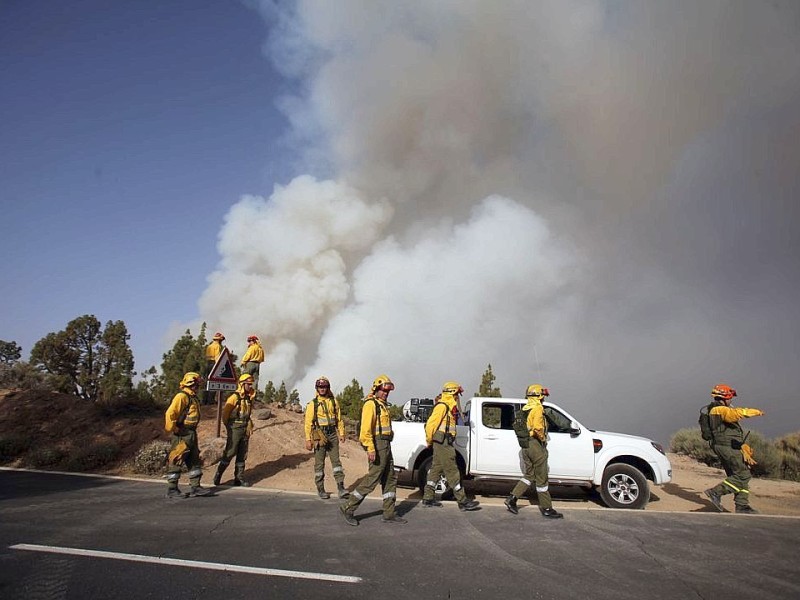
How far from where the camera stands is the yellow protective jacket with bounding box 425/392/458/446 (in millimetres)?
7410

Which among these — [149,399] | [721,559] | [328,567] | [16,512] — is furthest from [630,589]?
[149,399]

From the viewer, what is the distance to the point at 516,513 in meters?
7.31

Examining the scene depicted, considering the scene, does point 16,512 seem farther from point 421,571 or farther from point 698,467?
point 698,467

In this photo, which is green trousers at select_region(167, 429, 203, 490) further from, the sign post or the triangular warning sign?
the triangular warning sign

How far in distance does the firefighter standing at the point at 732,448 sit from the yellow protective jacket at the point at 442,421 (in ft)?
14.8

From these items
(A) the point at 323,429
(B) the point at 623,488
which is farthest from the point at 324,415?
(B) the point at 623,488

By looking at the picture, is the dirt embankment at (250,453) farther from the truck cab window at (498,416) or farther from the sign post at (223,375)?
the sign post at (223,375)

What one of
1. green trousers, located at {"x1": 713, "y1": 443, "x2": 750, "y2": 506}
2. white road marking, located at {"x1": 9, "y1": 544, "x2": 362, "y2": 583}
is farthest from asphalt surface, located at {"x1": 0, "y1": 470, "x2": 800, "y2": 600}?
green trousers, located at {"x1": 713, "y1": 443, "x2": 750, "y2": 506}

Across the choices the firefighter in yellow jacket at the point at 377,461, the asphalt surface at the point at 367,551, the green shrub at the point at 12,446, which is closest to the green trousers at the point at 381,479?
the firefighter in yellow jacket at the point at 377,461

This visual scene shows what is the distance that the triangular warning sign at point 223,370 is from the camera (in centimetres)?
988

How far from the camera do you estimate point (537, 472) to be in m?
7.33

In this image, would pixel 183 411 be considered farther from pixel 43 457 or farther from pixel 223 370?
pixel 43 457

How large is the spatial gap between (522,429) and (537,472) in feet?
2.17

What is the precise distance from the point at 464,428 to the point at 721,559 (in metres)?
4.19
